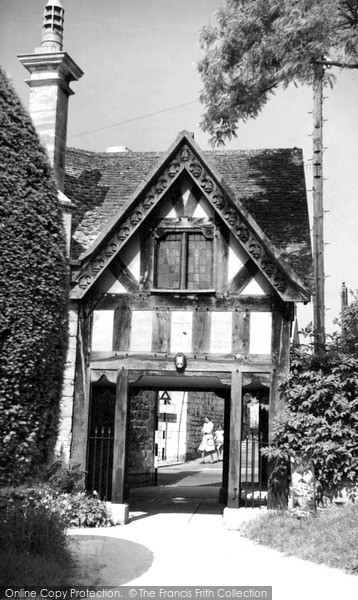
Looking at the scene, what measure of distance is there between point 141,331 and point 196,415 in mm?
19390

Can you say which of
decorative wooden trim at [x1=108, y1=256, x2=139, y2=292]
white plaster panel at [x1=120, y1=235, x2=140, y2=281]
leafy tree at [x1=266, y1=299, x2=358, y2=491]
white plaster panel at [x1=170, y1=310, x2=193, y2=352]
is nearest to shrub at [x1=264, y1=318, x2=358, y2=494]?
leafy tree at [x1=266, y1=299, x2=358, y2=491]

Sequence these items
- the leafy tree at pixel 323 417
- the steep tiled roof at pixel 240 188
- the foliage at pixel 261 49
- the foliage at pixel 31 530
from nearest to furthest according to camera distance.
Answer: the foliage at pixel 31 530 → the foliage at pixel 261 49 → the leafy tree at pixel 323 417 → the steep tiled roof at pixel 240 188

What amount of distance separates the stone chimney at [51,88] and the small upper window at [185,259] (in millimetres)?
3018

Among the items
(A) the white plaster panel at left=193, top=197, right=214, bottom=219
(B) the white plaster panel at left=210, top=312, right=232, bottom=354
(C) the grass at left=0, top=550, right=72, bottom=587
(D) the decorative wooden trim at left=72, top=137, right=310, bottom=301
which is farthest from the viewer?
(A) the white plaster panel at left=193, top=197, right=214, bottom=219

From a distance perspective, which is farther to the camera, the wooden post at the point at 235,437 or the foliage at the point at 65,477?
the wooden post at the point at 235,437

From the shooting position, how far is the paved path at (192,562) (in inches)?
329

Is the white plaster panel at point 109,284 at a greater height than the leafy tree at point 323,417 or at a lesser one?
greater

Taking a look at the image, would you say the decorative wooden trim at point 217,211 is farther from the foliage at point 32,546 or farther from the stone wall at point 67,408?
the foliage at point 32,546

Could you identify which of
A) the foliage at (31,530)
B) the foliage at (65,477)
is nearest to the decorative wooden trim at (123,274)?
the foliage at (65,477)

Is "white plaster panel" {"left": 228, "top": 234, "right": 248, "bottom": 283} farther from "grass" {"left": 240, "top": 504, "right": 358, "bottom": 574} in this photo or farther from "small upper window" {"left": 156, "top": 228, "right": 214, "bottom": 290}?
"grass" {"left": 240, "top": 504, "right": 358, "bottom": 574}

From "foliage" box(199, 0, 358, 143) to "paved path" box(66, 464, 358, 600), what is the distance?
7.42 metres

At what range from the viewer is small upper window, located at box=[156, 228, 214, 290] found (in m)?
14.4

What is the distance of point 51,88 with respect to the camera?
53.7ft

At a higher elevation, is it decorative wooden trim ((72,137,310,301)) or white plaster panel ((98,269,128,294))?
decorative wooden trim ((72,137,310,301))
